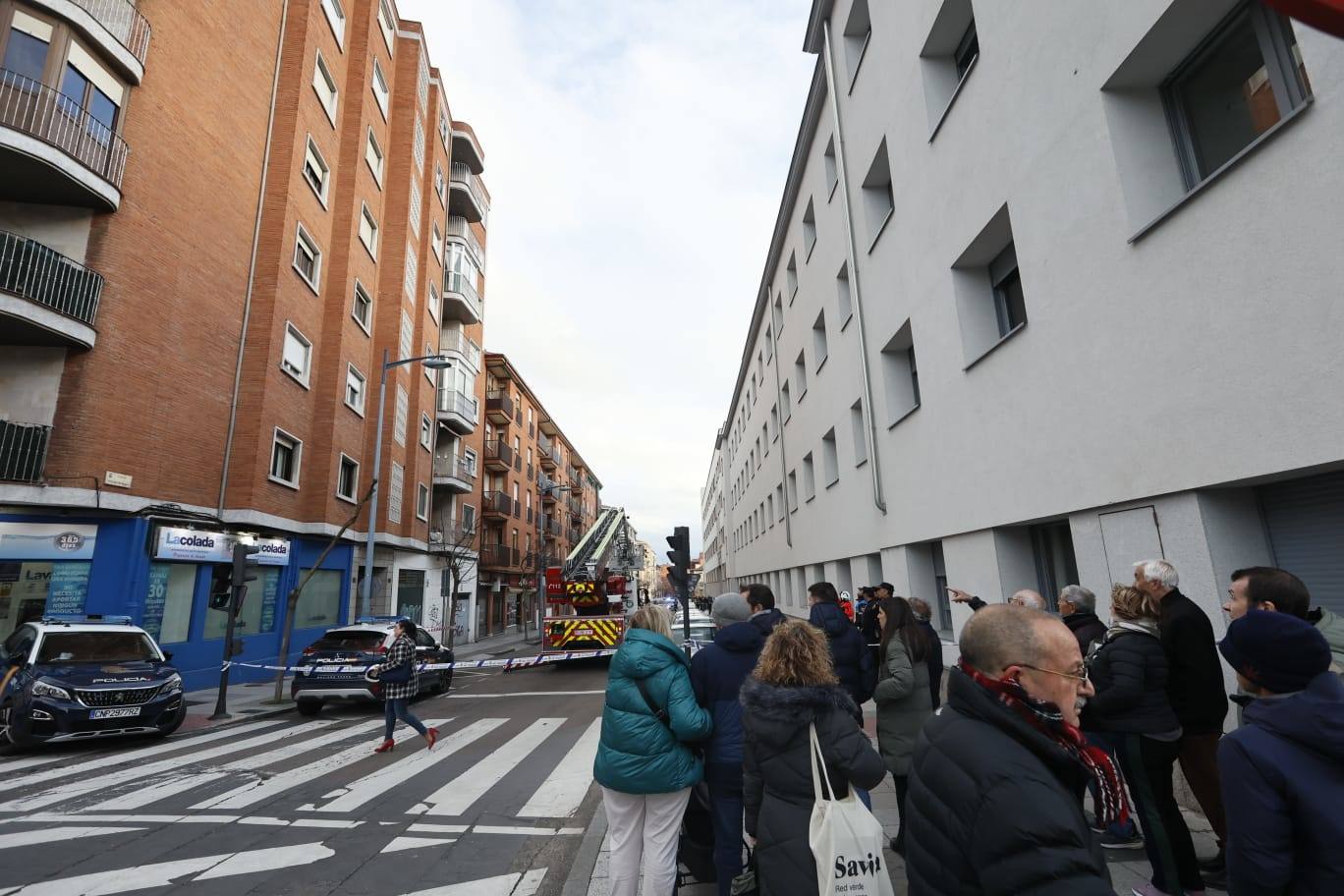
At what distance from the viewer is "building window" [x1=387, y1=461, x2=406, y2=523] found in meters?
22.9

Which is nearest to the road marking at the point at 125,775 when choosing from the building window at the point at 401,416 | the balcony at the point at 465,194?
the building window at the point at 401,416

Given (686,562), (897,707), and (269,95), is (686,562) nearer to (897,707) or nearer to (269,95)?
(897,707)

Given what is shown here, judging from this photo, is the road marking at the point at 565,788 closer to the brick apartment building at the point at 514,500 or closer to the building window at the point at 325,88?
the building window at the point at 325,88

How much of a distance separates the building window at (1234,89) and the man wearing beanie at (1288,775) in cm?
354

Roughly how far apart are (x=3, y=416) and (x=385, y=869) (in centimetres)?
1285

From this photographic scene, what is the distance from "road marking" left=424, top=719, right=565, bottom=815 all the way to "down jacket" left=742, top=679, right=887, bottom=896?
4.08m

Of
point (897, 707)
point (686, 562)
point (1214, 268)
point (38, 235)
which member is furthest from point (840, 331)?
point (38, 235)

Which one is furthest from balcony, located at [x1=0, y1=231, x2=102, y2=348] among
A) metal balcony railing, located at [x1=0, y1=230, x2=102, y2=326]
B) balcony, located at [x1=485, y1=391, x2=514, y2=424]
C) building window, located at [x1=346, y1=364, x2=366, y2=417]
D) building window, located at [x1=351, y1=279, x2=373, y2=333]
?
balcony, located at [x1=485, y1=391, x2=514, y2=424]

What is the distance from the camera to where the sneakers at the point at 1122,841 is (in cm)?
435

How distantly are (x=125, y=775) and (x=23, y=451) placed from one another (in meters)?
7.87

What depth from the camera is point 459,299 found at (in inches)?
1152

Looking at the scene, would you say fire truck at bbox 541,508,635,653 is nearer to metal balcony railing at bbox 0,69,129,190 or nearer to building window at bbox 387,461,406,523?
building window at bbox 387,461,406,523

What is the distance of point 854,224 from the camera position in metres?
12.2

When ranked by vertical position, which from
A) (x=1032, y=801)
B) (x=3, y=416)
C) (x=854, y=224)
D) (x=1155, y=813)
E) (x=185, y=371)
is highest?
(x=854, y=224)
